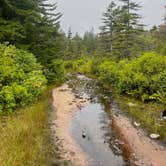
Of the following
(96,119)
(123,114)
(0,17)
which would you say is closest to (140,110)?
(123,114)

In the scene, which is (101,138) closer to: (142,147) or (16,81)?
(142,147)

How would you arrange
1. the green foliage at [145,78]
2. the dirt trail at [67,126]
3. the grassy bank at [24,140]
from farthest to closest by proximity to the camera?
the green foliage at [145,78], the dirt trail at [67,126], the grassy bank at [24,140]

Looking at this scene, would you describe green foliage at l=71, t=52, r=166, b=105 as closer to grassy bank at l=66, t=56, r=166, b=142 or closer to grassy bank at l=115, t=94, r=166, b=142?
grassy bank at l=66, t=56, r=166, b=142

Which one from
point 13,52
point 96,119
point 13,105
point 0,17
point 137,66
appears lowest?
point 96,119

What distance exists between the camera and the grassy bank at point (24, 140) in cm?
750

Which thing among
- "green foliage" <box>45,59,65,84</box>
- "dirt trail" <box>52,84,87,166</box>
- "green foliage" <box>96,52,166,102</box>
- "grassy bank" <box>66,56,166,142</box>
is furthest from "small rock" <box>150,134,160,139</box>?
"green foliage" <box>45,59,65,84</box>

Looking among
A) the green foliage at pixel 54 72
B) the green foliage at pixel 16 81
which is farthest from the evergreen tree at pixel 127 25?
the green foliage at pixel 16 81

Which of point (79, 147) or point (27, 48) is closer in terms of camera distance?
point (79, 147)

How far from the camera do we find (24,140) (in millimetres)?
8844

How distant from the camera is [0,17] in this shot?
19094 millimetres

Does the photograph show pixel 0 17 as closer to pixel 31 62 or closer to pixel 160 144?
pixel 31 62

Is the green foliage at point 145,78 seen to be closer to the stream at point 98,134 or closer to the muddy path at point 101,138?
the stream at point 98,134

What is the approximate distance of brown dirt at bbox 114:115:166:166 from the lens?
819cm

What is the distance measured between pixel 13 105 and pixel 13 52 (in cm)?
546
